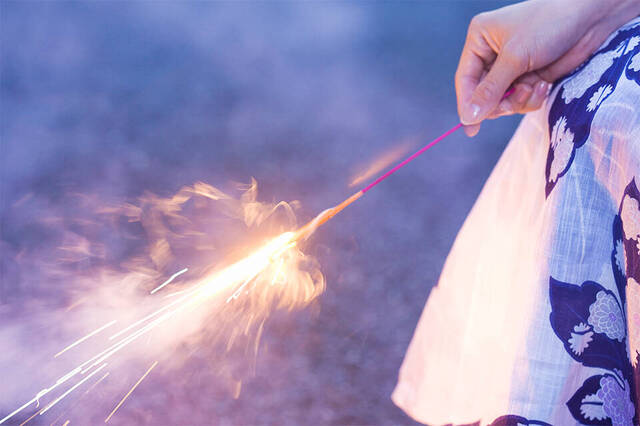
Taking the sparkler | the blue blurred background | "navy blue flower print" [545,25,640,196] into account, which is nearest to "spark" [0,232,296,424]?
the sparkler

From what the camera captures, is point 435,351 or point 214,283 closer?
point 435,351

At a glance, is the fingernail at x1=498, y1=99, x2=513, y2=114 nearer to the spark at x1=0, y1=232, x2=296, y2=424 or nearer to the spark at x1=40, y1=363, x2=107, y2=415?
the spark at x1=0, y1=232, x2=296, y2=424

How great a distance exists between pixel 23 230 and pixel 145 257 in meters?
0.34

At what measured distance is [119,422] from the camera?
0.83 metres

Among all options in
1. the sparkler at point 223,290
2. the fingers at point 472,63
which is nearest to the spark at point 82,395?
the sparkler at point 223,290

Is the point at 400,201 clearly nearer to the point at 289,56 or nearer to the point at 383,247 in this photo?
the point at 383,247

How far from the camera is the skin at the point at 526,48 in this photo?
0.58m

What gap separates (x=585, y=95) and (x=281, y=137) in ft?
4.38

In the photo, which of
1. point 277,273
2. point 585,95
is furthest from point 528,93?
A: point 277,273

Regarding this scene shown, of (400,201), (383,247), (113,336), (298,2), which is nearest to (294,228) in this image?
(383,247)

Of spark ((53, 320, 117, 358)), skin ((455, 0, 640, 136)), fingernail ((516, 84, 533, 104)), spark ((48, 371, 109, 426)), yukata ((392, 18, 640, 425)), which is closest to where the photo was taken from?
yukata ((392, 18, 640, 425))

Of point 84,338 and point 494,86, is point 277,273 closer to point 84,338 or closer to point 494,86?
point 84,338

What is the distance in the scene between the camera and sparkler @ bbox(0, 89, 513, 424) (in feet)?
2.80

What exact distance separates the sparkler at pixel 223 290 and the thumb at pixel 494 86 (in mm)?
29
